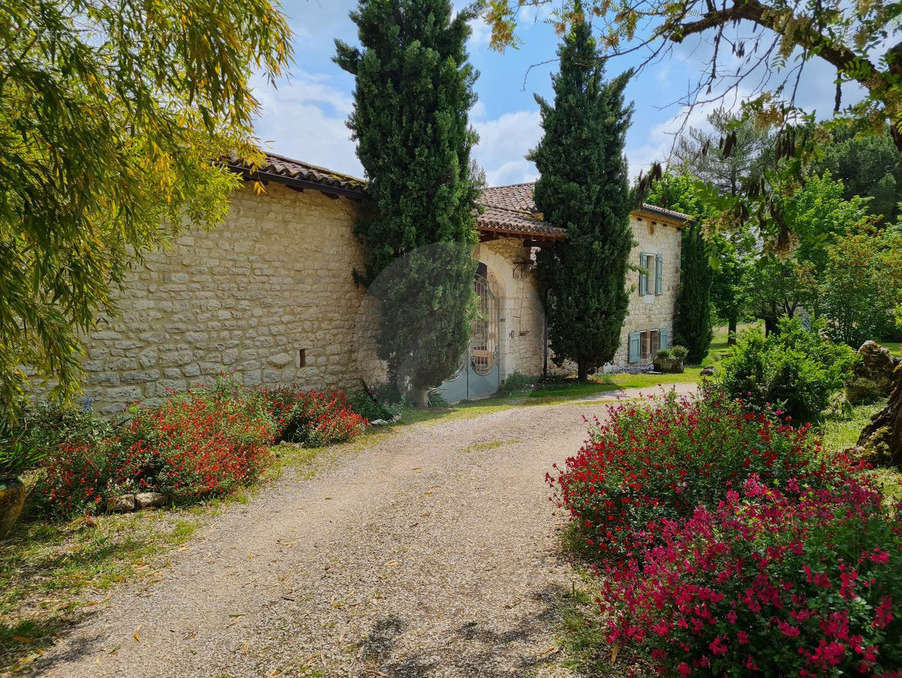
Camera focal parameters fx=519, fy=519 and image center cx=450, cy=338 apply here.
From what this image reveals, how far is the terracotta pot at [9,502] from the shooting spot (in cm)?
405

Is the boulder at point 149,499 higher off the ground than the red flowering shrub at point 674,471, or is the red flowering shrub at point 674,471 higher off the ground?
the red flowering shrub at point 674,471

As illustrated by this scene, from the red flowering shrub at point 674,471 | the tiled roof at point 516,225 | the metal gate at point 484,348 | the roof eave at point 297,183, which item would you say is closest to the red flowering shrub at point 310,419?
the roof eave at point 297,183

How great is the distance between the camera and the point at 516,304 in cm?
1251

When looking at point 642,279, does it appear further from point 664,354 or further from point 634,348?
point 664,354

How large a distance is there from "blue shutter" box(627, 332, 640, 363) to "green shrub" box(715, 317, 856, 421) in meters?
8.88

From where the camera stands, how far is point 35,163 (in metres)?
2.69

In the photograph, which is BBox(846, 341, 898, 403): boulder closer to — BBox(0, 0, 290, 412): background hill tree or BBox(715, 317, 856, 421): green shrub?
BBox(715, 317, 856, 421): green shrub

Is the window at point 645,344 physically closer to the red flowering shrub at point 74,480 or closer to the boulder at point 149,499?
the boulder at point 149,499

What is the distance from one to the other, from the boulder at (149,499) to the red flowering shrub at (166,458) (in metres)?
0.06

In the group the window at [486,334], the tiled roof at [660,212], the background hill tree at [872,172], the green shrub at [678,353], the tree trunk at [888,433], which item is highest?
the background hill tree at [872,172]

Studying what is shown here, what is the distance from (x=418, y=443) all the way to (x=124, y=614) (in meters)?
4.15

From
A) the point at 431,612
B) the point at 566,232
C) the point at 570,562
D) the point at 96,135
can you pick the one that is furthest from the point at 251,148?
the point at 566,232

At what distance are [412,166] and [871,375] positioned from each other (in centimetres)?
784

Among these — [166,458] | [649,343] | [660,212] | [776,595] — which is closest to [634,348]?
[649,343]
